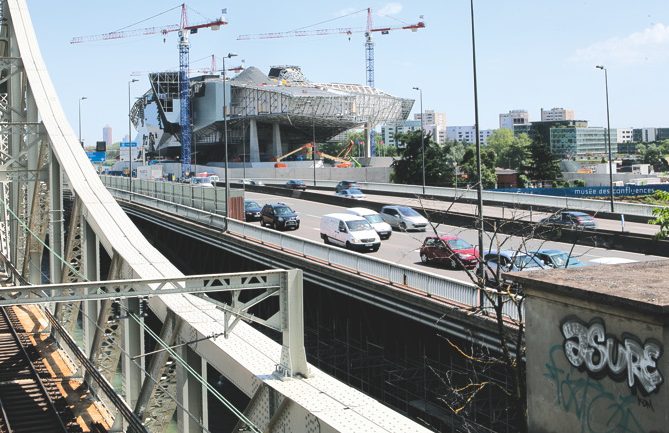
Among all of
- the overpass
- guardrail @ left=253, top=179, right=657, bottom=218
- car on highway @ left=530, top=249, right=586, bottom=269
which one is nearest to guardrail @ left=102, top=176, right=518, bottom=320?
car on highway @ left=530, top=249, right=586, bottom=269

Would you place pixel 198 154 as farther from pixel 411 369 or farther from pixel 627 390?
pixel 627 390

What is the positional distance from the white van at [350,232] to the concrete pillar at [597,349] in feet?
79.1

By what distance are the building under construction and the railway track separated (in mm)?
98155

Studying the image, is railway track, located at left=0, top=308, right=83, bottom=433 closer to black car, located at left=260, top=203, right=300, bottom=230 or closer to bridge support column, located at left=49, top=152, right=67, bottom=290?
bridge support column, located at left=49, top=152, right=67, bottom=290

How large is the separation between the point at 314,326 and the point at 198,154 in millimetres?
116053

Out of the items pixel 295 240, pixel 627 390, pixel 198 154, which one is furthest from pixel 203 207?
pixel 198 154

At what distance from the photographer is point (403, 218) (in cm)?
3991

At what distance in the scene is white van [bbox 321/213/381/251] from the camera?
32562mm

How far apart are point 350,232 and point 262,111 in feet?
302

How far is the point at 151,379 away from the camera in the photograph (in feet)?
41.2

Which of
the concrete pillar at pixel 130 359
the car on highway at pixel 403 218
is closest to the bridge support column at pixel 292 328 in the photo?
the concrete pillar at pixel 130 359

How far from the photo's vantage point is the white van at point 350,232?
3256cm

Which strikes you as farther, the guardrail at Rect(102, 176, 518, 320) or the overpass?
the guardrail at Rect(102, 176, 518, 320)

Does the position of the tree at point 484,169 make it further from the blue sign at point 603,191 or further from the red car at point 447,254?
the red car at point 447,254
